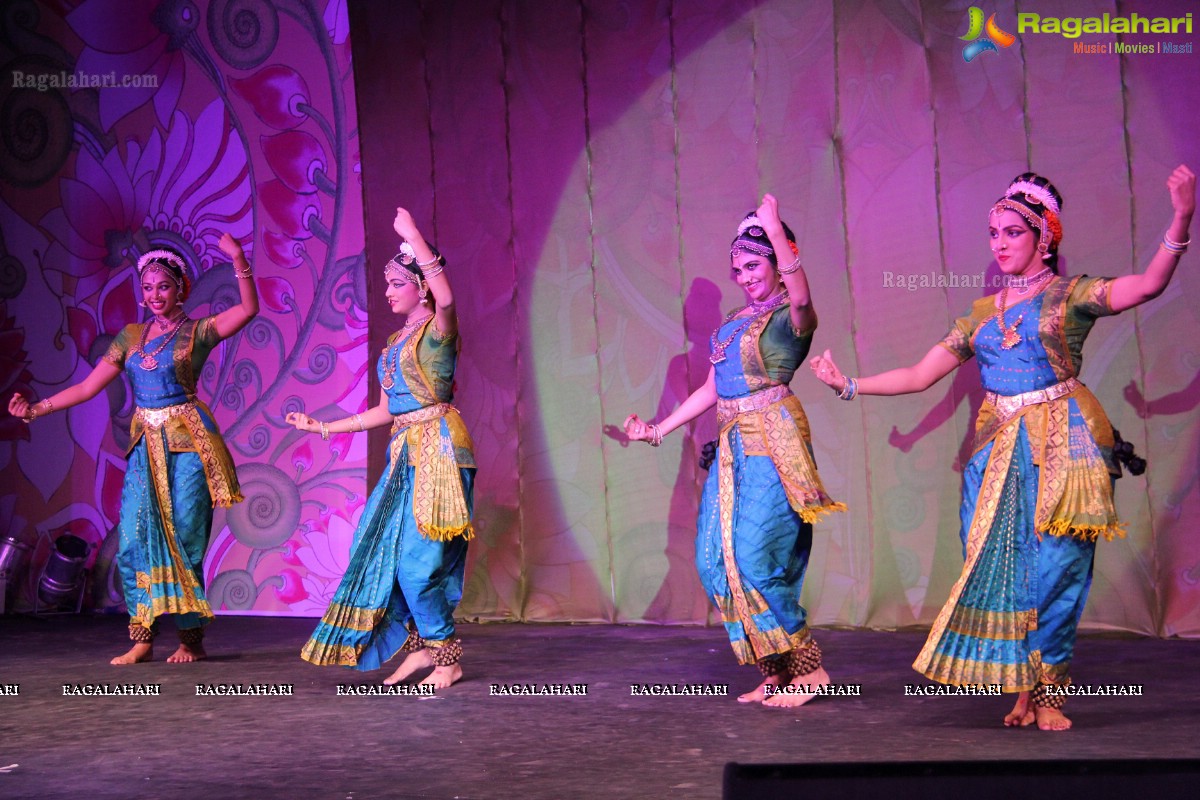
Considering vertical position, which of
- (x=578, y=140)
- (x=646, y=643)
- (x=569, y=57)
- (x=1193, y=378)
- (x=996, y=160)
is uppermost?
(x=569, y=57)

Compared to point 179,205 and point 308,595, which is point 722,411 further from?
point 179,205

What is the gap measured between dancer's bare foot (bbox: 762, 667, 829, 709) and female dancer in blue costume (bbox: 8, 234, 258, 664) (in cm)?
217

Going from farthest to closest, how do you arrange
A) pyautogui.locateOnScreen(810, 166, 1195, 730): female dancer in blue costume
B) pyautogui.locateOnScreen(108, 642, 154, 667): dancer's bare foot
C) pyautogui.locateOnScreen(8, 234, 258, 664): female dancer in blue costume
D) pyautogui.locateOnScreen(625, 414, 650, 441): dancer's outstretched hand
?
pyautogui.locateOnScreen(108, 642, 154, 667): dancer's bare foot < pyautogui.locateOnScreen(8, 234, 258, 664): female dancer in blue costume < pyautogui.locateOnScreen(625, 414, 650, 441): dancer's outstretched hand < pyautogui.locateOnScreen(810, 166, 1195, 730): female dancer in blue costume

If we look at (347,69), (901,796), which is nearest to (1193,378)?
(901,796)

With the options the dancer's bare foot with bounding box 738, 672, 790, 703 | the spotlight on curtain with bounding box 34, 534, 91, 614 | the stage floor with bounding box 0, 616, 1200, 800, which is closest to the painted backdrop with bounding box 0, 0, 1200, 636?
the spotlight on curtain with bounding box 34, 534, 91, 614

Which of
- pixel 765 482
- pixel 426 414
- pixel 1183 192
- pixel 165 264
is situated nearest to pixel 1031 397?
pixel 1183 192

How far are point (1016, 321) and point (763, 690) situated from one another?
1288mm

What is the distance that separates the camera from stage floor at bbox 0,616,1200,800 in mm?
2795

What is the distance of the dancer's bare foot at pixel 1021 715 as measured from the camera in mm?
3213

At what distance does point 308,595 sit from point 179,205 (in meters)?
2.10

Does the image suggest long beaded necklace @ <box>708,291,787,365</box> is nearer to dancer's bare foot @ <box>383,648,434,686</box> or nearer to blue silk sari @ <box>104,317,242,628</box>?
dancer's bare foot @ <box>383,648,434,686</box>

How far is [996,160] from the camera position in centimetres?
478

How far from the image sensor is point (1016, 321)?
10.7 ft

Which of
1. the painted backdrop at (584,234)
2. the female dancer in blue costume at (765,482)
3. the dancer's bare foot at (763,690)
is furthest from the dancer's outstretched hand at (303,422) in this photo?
the dancer's bare foot at (763,690)
